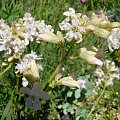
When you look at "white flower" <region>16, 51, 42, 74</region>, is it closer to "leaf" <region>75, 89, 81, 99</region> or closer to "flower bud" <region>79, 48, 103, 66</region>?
"flower bud" <region>79, 48, 103, 66</region>

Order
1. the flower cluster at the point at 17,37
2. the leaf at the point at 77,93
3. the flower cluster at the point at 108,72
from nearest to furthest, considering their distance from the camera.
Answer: the flower cluster at the point at 17,37 < the flower cluster at the point at 108,72 < the leaf at the point at 77,93

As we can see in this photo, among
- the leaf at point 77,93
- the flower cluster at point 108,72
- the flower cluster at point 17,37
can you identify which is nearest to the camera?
the flower cluster at point 17,37

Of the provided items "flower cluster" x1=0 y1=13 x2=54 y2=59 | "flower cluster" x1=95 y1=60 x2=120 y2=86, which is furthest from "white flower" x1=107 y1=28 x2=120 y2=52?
"flower cluster" x1=95 y1=60 x2=120 y2=86

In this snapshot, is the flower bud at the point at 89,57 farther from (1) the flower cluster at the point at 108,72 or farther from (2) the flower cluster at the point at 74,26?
(1) the flower cluster at the point at 108,72

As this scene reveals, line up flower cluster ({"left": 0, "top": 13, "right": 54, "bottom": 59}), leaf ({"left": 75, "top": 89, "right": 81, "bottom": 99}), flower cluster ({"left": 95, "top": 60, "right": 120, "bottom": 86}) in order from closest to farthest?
flower cluster ({"left": 0, "top": 13, "right": 54, "bottom": 59}) < flower cluster ({"left": 95, "top": 60, "right": 120, "bottom": 86}) < leaf ({"left": 75, "top": 89, "right": 81, "bottom": 99})

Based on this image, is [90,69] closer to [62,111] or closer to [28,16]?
[62,111]

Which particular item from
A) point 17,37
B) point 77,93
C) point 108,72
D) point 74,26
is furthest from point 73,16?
point 77,93

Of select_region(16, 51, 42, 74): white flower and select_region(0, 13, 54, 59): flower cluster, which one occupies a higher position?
select_region(0, 13, 54, 59): flower cluster

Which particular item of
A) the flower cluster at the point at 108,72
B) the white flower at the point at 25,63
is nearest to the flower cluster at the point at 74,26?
the white flower at the point at 25,63

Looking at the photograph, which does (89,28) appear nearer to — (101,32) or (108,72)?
(101,32)
